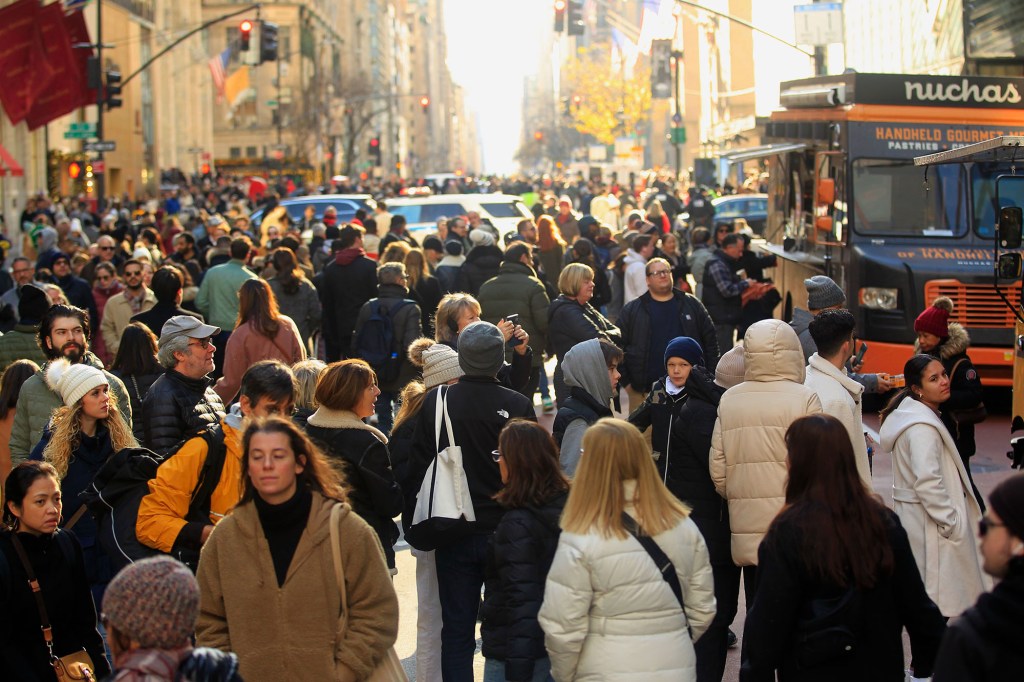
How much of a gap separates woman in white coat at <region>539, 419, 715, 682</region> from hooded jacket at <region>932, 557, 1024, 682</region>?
1.57 meters

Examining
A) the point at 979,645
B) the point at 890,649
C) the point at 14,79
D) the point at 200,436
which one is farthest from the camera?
the point at 14,79

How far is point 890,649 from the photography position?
4824 mm

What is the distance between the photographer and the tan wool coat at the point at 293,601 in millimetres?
4840

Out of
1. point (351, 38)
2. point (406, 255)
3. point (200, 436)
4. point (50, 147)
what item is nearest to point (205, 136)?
point (50, 147)

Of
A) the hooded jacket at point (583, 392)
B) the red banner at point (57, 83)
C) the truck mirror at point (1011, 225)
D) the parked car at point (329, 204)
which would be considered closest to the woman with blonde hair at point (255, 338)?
the hooded jacket at point (583, 392)

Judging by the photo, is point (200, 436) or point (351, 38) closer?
point (200, 436)

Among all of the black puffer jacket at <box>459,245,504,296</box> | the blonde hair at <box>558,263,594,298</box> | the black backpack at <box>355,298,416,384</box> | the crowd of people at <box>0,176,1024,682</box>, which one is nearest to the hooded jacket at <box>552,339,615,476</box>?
the crowd of people at <box>0,176,1024,682</box>

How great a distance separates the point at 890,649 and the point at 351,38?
427 feet

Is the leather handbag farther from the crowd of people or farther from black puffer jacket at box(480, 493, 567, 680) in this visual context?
black puffer jacket at box(480, 493, 567, 680)

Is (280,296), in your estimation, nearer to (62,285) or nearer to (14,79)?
(62,285)

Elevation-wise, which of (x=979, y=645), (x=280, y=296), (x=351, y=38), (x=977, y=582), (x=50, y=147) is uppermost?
(x=351, y=38)

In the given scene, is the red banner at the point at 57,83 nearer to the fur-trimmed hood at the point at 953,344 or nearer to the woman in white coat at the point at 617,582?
the fur-trimmed hood at the point at 953,344

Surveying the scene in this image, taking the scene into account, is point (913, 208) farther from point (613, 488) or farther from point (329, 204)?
point (329, 204)

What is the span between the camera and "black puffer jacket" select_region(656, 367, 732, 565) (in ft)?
21.6
